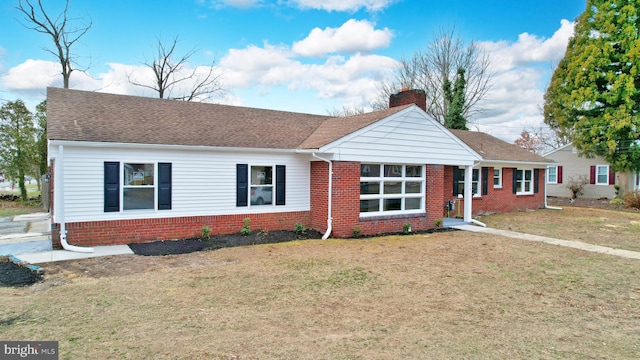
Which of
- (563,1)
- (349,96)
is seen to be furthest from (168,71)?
(563,1)

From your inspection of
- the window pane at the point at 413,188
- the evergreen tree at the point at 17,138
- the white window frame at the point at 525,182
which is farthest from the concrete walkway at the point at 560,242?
the evergreen tree at the point at 17,138

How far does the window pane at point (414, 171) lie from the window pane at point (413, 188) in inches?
12.3

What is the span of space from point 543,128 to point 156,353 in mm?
49492

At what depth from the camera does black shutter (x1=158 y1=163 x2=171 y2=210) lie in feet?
33.8

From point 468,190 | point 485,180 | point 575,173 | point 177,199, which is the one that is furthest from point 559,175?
point 177,199

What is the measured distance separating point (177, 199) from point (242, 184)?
196cm

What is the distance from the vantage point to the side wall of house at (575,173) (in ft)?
83.3

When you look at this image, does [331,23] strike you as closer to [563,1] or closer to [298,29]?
[298,29]

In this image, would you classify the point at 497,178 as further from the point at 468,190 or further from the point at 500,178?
the point at 468,190

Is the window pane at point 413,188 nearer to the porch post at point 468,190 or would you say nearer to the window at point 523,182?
the porch post at point 468,190

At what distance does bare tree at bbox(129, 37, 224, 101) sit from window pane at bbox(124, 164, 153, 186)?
63.9 ft

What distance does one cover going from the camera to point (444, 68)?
31969 mm

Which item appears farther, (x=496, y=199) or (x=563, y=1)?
(x=563, y=1)

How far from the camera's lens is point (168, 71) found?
28031 mm
